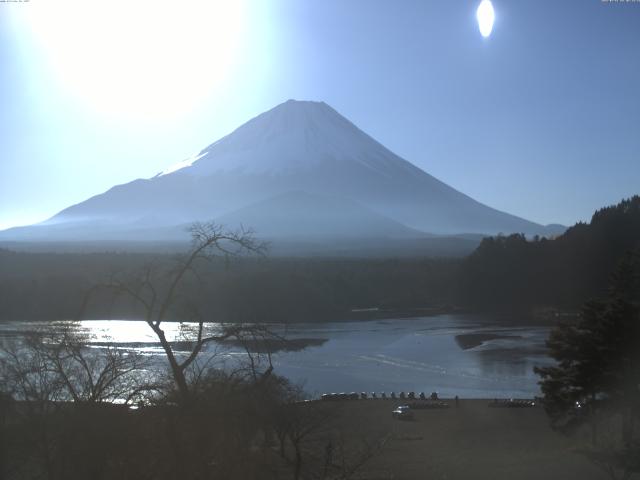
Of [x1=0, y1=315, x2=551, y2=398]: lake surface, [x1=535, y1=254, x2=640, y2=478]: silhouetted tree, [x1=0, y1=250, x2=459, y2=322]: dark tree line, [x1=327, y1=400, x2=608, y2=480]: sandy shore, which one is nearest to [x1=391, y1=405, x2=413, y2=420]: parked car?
[x1=327, y1=400, x2=608, y2=480]: sandy shore

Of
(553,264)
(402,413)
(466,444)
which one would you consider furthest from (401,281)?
(466,444)

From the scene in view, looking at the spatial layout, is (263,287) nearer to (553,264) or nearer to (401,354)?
(401,354)

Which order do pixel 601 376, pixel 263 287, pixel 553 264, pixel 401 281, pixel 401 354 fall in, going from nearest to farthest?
pixel 601 376 < pixel 401 354 < pixel 263 287 < pixel 553 264 < pixel 401 281

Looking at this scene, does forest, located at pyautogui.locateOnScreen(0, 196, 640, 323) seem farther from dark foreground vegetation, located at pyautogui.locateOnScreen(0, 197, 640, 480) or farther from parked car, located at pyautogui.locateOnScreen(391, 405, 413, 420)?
parked car, located at pyautogui.locateOnScreen(391, 405, 413, 420)

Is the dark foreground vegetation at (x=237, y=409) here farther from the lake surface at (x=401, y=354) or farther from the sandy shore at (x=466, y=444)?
the lake surface at (x=401, y=354)

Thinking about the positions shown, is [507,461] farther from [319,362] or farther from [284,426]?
[319,362]

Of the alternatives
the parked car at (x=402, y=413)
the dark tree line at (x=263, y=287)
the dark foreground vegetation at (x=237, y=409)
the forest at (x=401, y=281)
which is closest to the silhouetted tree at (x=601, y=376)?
the dark foreground vegetation at (x=237, y=409)
